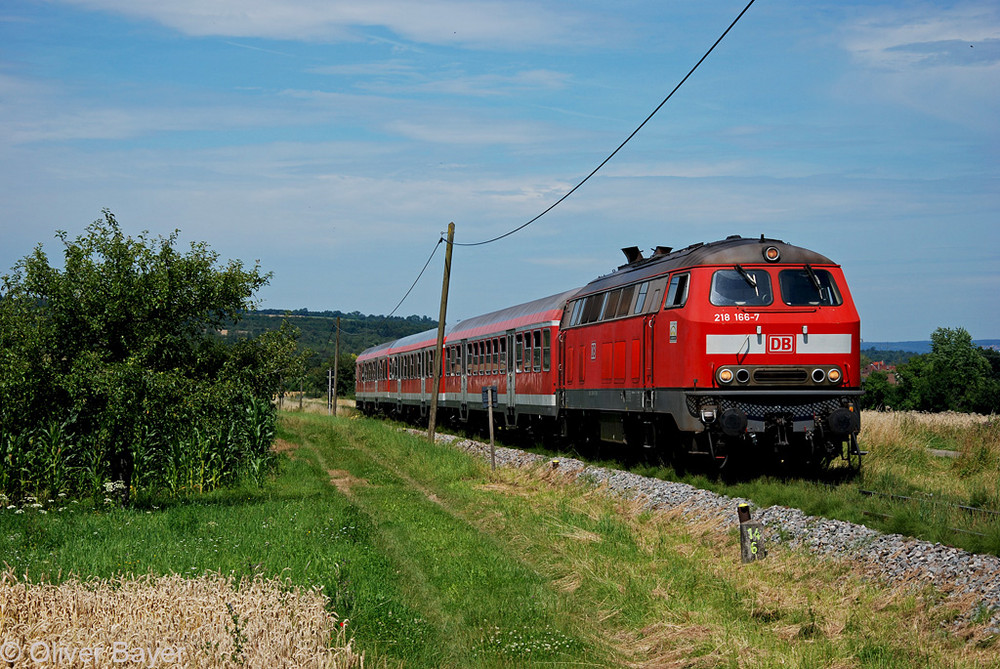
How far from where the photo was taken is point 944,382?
100000 millimetres

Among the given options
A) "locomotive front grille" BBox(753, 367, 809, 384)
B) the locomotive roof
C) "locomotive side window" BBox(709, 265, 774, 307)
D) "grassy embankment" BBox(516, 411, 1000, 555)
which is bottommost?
"grassy embankment" BBox(516, 411, 1000, 555)

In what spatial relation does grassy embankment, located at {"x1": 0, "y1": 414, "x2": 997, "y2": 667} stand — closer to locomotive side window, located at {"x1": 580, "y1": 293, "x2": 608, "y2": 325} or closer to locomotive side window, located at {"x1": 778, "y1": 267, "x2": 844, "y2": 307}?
locomotive side window, located at {"x1": 778, "y1": 267, "x2": 844, "y2": 307}

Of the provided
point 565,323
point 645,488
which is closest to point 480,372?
point 565,323

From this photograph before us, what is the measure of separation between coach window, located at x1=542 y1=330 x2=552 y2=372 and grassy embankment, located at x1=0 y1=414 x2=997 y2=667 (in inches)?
349

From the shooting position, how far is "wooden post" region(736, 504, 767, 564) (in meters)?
11.4

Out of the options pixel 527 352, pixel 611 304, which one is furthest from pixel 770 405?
pixel 527 352

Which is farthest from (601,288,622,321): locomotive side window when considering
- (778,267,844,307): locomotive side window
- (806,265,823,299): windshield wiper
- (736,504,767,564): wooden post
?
(736,504,767,564): wooden post

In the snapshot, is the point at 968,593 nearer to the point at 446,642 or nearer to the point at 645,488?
the point at 446,642

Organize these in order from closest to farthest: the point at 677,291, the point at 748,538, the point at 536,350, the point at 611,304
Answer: the point at 748,538 → the point at 677,291 → the point at 611,304 → the point at 536,350

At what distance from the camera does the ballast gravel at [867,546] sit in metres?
9.11

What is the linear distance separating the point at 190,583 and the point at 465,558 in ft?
14.6

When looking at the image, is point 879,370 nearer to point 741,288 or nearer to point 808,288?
point 808,288

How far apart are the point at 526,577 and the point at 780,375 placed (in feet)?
23.5

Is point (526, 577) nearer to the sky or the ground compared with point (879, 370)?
nearer to the ground
